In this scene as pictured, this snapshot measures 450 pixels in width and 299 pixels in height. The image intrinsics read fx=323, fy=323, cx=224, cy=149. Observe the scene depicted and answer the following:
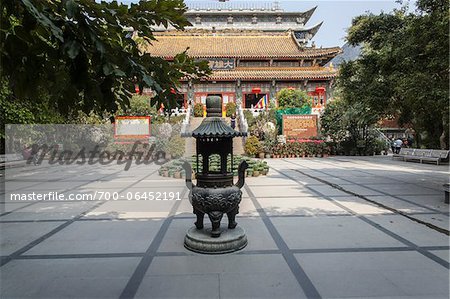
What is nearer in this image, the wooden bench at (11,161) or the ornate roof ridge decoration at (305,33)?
the wooden bench at (11,161)

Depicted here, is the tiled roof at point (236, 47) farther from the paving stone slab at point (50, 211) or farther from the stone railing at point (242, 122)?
the paving stone slab at point (50, 211)

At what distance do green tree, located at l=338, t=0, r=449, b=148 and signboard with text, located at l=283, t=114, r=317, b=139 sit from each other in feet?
33.0

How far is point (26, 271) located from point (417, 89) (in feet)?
27.0

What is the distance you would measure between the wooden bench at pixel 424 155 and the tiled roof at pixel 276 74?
43.0 ft

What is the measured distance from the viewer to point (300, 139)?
71.1ft

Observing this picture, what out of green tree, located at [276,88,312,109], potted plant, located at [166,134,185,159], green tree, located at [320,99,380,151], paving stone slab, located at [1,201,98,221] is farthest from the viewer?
green tree, located at [276,88,312,109]

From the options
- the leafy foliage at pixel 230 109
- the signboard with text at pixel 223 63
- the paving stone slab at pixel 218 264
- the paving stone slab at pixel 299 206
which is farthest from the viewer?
the signboard with text at pixel 223 63

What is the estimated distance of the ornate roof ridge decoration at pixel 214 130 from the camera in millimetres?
4555

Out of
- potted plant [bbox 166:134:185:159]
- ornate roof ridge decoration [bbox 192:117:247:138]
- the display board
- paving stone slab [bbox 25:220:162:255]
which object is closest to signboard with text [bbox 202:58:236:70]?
the display board

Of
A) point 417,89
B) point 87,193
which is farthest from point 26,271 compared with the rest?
point 417,89

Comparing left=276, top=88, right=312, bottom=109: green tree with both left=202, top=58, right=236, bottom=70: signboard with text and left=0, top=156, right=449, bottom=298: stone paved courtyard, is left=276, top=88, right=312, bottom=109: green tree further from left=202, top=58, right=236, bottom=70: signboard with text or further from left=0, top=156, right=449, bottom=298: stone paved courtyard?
left=0, top=156, right=449, bottom=298: stone paved courtyard

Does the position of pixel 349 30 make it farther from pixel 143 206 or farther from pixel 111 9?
pixel 111 9

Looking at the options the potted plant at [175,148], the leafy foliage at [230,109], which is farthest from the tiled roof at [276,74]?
the potted plant at [175,148]

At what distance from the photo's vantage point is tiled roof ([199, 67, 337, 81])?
94.9 feet
